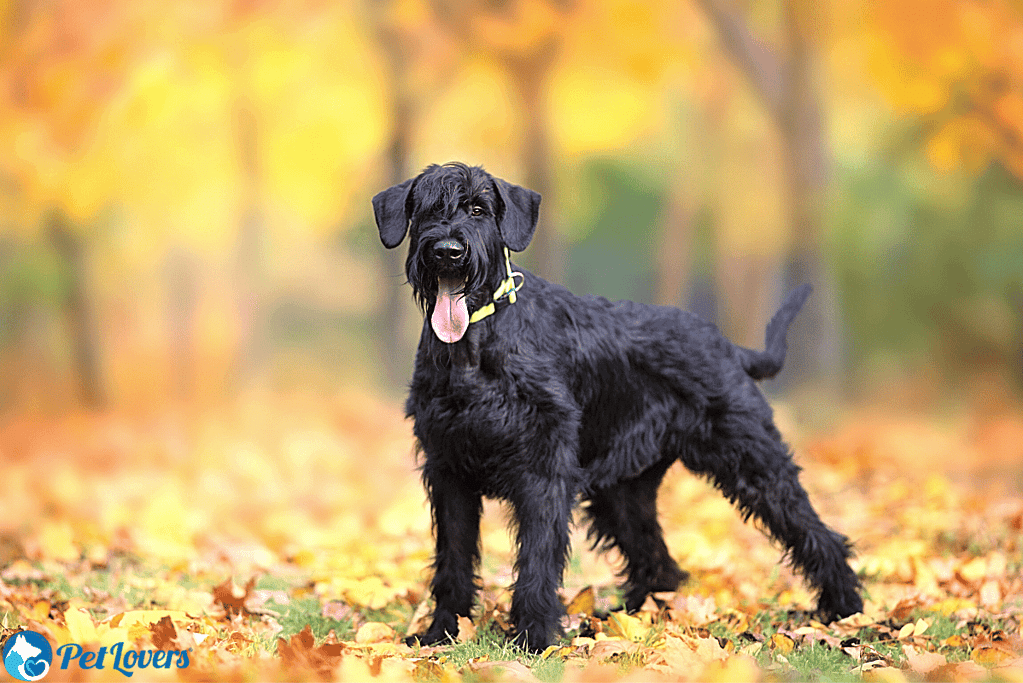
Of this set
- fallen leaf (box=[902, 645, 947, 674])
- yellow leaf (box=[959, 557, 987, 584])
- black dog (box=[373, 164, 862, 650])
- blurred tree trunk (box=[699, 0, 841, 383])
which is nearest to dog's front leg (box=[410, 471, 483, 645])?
black dog (box=[373, 164, 862, 650])

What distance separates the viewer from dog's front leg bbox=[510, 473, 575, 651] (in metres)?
3.87

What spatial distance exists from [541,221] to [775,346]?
24.3 ft

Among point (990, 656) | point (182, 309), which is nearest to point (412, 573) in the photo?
point (990, 656)

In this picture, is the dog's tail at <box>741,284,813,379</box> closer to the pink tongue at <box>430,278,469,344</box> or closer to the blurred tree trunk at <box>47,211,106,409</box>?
the pink tongue at <box>430,278,469,344</box>

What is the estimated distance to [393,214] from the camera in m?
3.95

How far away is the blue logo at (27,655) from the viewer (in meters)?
3.25

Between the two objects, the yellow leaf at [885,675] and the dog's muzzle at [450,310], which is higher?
the dog's muzzle at [450,310]

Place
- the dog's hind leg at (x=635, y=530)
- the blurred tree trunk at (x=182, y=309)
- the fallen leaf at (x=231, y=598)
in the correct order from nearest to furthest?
the fallen leaf at (x=231, y=598)
the dog's hind leg at (x=635, y=530)
the blurred tree trunk at (x=182, y=309)

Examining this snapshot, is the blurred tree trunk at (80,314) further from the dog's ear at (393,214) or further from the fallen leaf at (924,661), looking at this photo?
the fallen leaf at (924,661)

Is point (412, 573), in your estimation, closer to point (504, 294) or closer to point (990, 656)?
point (504, 294)

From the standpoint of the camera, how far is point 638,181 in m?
20.0

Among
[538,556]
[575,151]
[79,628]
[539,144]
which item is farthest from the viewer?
[575,151]

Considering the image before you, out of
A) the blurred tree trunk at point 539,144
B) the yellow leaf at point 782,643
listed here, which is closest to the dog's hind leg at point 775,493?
the yellow leaf at point 782,643

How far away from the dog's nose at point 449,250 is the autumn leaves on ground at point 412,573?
1053mm
